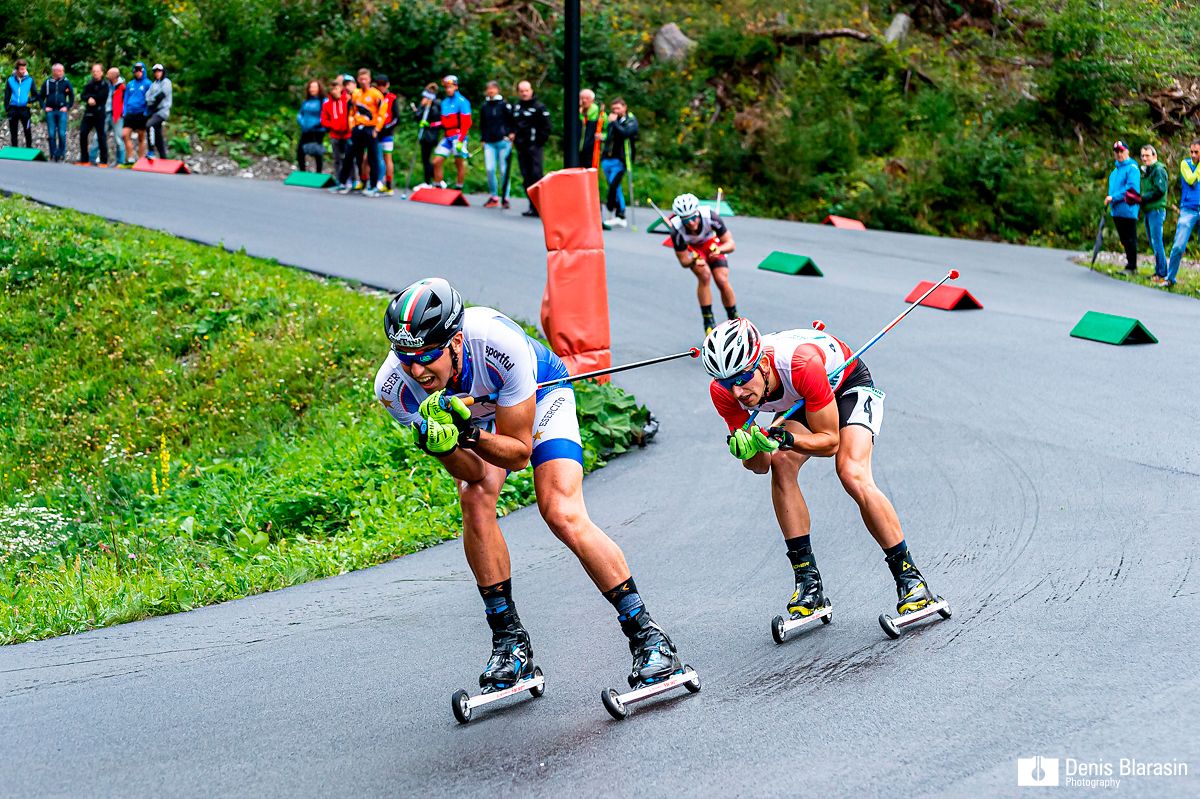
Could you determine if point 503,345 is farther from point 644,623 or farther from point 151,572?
point 151,572

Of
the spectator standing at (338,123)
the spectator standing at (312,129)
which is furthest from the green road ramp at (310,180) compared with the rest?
the spectator standing at (312,129)

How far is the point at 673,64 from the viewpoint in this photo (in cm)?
2966

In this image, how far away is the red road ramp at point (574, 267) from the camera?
10.6 meters

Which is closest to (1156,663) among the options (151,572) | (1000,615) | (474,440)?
(1000,615)

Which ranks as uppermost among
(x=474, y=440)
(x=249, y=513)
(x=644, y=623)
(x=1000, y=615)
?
Answer: (x=474, y=440)

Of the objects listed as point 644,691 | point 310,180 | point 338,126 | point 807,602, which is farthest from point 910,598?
point 310,180

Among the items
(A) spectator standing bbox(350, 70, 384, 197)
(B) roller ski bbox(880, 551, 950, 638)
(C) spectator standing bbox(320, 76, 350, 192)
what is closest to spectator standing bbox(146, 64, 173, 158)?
(C) spectator standing bbox(320, 76, 350, 192)

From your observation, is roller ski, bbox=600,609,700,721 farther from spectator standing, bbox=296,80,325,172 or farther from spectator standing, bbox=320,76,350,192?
spectator standing, bbox=296,80,325,172

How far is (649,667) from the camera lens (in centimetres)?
556

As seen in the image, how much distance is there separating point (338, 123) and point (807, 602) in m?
18.2

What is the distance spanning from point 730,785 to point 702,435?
20.7ft

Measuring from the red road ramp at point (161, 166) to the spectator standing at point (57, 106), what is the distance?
6.10ft

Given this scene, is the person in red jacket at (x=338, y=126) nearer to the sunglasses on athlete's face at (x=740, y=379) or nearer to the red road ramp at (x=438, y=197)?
the red road ramp at (x=438, y=197)

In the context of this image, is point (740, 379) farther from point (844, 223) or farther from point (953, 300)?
point (844, 223)
